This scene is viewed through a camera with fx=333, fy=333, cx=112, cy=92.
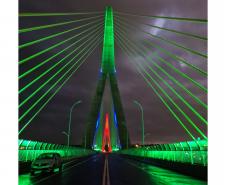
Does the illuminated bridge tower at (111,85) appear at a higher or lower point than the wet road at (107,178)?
higher

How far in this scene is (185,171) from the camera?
1898 centimetres

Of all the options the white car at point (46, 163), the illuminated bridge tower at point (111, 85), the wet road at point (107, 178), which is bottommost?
the wet road at point (107, 178)

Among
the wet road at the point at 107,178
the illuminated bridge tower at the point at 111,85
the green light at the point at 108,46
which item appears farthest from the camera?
the illuminated bridge tower at the point at 111,85

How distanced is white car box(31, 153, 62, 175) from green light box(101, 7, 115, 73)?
20.3 metres

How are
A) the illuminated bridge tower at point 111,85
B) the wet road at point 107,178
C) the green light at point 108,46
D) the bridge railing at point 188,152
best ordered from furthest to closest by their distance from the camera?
the illuminated bridge tower at point 111,85 < the green light at point 108,46 < the bridge railing at point 188,152 < the wet road at point 107,178

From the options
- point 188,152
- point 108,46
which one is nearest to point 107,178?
point 188,152

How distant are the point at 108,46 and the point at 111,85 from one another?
555 centimetres

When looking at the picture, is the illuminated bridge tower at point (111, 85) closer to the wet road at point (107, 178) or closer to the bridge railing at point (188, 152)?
the bridge railing at point (188, 152)

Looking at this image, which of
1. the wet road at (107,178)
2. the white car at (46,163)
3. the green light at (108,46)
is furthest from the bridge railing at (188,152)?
the green light at (108,46)

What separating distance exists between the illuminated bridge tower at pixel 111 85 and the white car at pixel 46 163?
20.5m

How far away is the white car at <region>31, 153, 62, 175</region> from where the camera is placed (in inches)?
708

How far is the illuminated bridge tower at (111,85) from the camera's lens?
3838 cm
